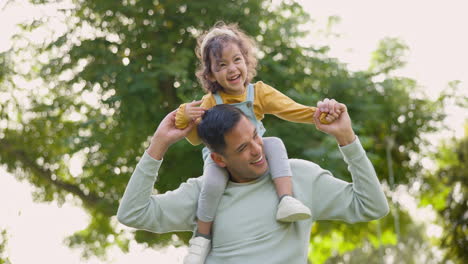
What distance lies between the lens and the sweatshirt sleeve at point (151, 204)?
244 cm

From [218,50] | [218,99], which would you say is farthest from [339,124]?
[218,50]

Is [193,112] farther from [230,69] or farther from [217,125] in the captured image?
[230,69]

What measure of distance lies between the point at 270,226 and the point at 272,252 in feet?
0.29

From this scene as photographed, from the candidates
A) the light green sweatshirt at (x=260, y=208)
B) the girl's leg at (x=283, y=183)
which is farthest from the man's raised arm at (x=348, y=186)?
the girl's leg at (x=283, y=183)

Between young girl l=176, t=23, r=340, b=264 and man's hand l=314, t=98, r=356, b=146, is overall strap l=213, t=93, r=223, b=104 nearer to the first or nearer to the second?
young girl l=176, t=23, r=340, b=264

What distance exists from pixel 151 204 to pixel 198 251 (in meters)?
0.22

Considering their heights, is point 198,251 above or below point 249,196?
below

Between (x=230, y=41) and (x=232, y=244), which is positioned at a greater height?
(x=230, y=41)

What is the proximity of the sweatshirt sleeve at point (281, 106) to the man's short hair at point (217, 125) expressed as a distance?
1.38ft

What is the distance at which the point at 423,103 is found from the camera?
1048 centimetres

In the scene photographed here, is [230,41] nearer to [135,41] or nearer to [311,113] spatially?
[311,113]

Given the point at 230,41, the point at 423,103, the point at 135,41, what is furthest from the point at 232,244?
the point at 423,103

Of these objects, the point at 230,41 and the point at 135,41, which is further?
the point at 135,41

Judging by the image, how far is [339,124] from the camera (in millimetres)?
2424
